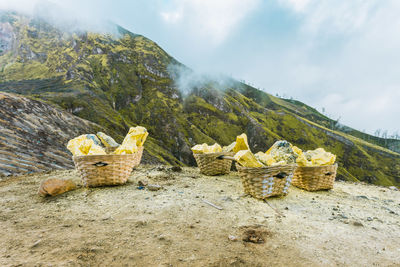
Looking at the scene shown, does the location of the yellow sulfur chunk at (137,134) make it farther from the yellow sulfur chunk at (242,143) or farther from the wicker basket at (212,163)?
the yellow sulfur chunk at (242,143)

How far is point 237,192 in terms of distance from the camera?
3875 millimetres

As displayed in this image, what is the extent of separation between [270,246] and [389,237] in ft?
4.86

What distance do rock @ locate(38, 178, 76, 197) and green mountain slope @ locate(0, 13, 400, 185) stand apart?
198 feet

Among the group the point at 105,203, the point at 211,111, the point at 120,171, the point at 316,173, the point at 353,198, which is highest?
the point at 211,111

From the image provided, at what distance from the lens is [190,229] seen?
7.62 feet

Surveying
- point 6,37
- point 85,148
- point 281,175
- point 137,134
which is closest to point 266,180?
point 281,175

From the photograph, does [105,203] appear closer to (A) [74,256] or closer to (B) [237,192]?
(A) [74,256]

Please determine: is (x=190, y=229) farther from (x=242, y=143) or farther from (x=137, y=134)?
(x=137, y=134)

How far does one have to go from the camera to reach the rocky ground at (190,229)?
1796 mm

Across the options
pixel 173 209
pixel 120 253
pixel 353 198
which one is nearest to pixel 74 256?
pixel 120 253

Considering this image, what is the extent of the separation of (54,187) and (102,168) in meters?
0.77

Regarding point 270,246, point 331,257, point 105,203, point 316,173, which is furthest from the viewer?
point 316,173

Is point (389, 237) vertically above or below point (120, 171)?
above

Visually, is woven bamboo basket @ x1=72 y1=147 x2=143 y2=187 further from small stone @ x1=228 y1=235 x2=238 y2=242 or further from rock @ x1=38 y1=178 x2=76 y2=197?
small stone @ x1=228 y1=235 x2=238 y2=242
